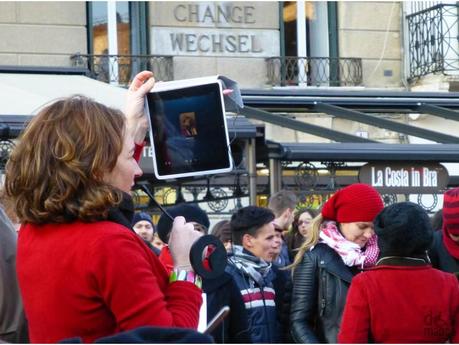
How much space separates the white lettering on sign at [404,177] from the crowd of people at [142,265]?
3.25 m

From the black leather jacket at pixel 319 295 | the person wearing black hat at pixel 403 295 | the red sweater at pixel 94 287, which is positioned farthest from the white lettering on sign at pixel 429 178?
the red sweater at pixel 94 287

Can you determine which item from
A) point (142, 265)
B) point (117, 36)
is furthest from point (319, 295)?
point (117, 36)

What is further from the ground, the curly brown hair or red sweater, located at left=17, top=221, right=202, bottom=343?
the curly brown hair

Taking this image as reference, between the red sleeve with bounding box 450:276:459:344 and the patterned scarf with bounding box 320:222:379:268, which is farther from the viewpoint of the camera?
the patterned scarf with bounding box 320:222:379:268

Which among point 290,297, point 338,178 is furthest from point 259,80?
point 290,297

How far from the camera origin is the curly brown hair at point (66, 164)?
11.3 ft

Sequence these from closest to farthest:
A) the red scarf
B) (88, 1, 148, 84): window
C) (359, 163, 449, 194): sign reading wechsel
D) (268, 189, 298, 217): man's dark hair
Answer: the red scarf → (268, 189, 298, 217): man's dark hair → (359, 163, 449, 194): sign reading wechsel → (88, 1, 148, 84): window

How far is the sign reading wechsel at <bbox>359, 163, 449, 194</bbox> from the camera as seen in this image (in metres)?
9.66

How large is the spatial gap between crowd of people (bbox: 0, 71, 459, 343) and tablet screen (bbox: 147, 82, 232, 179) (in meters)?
0.09

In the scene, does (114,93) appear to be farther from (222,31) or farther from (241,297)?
(222,31)

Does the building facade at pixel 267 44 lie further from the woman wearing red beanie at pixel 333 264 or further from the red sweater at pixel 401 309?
the red sweater at pixel 401 309

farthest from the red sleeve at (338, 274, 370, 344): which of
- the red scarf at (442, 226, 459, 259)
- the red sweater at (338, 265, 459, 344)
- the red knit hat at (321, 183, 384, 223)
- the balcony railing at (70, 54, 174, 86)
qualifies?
the balcony railing at (70, 54, 174, 86)

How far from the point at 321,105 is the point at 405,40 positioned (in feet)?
19.4

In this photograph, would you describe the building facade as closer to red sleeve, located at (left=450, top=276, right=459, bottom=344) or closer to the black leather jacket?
the black leather jacket
